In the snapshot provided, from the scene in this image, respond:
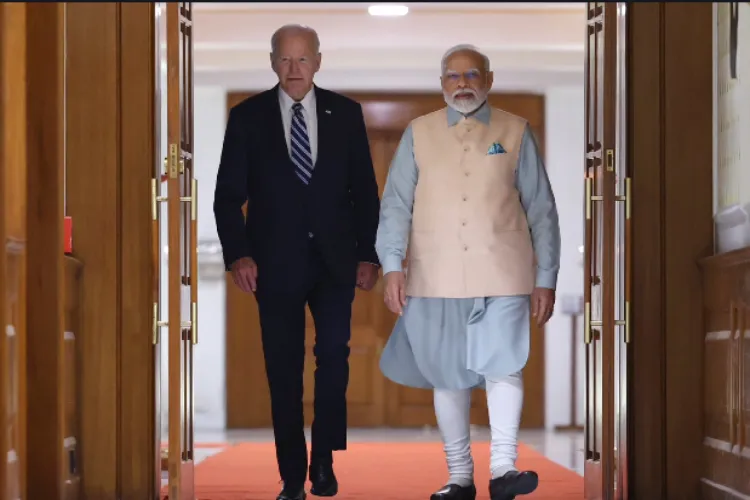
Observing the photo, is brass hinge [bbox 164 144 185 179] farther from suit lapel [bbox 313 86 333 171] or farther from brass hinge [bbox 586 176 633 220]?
brass hinge [bbox 586 176 633 220]

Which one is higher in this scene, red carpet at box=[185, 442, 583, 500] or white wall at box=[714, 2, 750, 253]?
white wall at box=[714, 2, 750, 253]

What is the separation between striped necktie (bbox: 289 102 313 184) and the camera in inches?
152

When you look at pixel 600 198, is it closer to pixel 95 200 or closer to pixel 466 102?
pixel 466 102

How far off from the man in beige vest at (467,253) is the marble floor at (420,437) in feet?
9.99

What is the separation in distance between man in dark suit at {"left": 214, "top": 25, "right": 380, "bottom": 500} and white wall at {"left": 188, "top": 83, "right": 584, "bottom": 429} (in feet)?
15.5

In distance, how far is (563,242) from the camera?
8.70m

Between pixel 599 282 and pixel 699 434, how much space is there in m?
0.58

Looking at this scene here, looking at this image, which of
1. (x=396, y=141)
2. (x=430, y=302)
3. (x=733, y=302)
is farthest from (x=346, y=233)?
(x=396, y=141)

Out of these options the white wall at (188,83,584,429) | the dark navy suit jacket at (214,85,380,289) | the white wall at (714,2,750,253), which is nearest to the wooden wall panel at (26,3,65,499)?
the dark navy suit jacket at (214,85,380,289)

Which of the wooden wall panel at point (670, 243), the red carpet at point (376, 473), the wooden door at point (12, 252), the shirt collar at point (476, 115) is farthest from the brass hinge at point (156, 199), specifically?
the wooden wall panel at point (670, 243)

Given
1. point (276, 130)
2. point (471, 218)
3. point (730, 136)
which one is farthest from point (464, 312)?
point (730, 136)

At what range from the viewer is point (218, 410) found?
8.62 meters

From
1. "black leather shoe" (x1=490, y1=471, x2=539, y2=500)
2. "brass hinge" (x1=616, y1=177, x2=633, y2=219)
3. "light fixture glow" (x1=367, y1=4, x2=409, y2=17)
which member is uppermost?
"light fixture glow" (x1=367, y1=4, x2=409, y2=17)

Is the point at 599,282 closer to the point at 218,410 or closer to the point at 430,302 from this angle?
the point at 430,302
